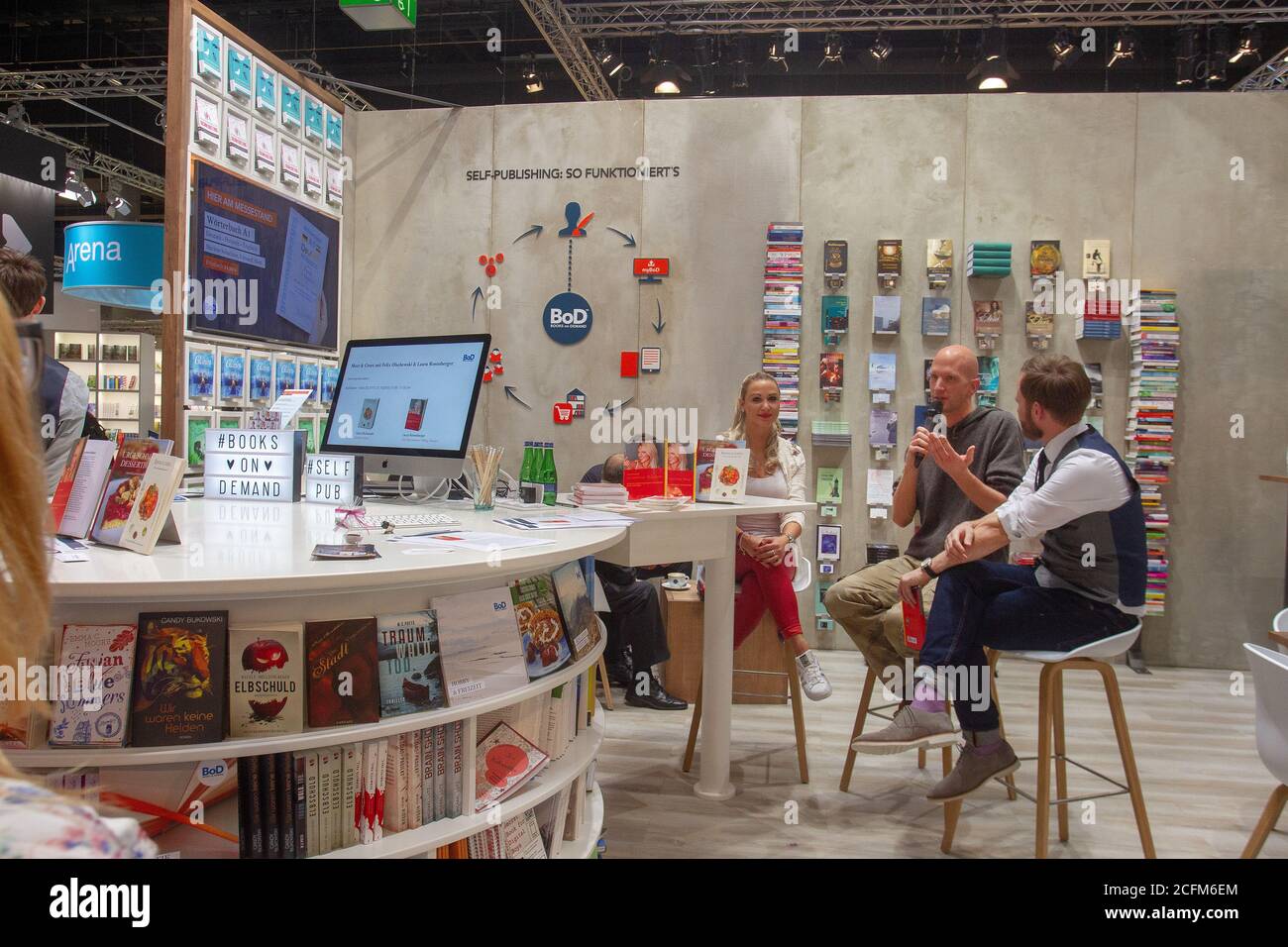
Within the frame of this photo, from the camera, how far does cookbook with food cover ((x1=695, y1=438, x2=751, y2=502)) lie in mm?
3217

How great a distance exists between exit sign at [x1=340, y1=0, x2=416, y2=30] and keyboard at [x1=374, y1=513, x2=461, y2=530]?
4.14 m

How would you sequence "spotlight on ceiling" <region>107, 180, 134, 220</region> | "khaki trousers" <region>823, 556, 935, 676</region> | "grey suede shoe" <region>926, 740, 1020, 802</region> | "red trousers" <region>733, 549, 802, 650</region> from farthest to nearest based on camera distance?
"spotlight on ceiling" <region>107, 180, 134, 220</region>
"red trousers" <region>733, 549, 802, 650</region>
"khaki trousers" <region>823, 556, 935, 676</region>
"grey suede shoe" <region>926, 740, 1020, 802</region>

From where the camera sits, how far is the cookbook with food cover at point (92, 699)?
1.60 metres

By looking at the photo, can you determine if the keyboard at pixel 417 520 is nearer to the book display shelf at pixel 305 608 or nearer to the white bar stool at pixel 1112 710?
the book display shelf at pixel 305 608

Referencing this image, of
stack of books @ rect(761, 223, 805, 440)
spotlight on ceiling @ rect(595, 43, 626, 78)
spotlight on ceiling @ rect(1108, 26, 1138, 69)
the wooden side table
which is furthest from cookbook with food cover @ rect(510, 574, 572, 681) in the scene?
spotlight on ceiling @ rect(1108, 26, 1138, 69)

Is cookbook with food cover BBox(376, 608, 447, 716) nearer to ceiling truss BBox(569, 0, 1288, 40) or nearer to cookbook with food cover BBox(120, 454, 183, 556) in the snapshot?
cookbook with food cover BBox(120, 454, 183, 556)

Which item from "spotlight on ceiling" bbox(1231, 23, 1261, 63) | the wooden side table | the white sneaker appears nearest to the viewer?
the white sneaker

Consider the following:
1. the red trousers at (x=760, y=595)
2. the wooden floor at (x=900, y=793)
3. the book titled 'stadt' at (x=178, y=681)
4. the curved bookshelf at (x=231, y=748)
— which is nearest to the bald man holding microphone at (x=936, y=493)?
the red trousers at (x=760, y=595)

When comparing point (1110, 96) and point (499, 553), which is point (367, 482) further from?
point (1110, 96)

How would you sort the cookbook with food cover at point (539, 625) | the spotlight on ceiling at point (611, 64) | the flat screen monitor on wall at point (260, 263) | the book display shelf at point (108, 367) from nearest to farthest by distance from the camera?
the cookbook with food cover at point (539, 625) < the flat screen monitor on wall at point (260, 263) < the spotlight on ceiling at point (611, 64) < the book display shelf at point (108, 367)

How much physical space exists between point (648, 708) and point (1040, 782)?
227 cm

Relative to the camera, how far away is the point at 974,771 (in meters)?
2.69

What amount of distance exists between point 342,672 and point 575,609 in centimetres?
74

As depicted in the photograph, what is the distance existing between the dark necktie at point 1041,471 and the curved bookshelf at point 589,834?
1.68 meters
